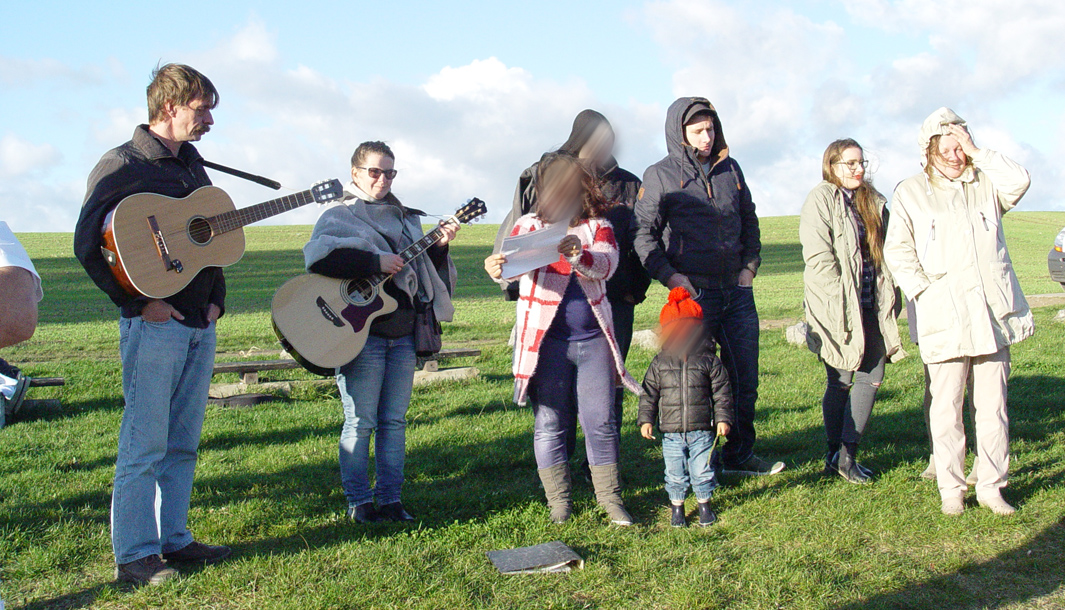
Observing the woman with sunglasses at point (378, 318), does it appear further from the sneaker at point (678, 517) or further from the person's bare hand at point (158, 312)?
the sneaker at point (678, 517)

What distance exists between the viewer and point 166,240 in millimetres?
4152

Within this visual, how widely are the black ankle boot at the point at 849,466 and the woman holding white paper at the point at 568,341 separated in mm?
1613

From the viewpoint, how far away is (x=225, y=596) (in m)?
3.98

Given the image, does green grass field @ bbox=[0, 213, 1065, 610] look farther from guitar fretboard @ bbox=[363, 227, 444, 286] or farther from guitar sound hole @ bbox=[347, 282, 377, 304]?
guitar fretboard @ bbox=[363, 227, 444, 286]

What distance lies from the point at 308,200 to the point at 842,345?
3301 millimetres

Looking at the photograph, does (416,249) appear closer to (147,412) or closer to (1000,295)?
(147,412)

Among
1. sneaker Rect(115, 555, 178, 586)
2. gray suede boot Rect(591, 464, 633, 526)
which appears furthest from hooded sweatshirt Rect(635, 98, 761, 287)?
sneaker Rect(115, 555, 178, 586)

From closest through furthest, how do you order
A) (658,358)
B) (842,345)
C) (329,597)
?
1. (329,597)
2. (658,358)
3. (842,345)

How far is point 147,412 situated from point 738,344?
348 cm

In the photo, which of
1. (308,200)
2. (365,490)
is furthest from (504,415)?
(308,200)

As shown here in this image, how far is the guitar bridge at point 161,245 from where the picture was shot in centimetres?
411

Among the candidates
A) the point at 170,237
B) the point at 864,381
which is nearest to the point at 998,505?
the point at 864,381

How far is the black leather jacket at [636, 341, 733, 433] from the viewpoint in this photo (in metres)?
4.86

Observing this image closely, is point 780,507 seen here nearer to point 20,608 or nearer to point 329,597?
point 329,597
